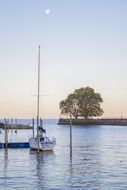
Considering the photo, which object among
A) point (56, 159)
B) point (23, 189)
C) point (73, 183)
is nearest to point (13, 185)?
point (23, 189)

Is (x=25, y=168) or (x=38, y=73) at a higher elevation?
(x=38, y=73)

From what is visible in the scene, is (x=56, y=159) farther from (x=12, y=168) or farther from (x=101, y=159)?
(x=12, y=168)

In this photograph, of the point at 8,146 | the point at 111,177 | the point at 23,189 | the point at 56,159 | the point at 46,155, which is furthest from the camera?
the point at 8,146

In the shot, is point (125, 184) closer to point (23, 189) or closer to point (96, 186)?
point (96, 186)

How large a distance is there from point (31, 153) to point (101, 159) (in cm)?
1138

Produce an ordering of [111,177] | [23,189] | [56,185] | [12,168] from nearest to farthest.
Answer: [23,189] < [56,185] < [111,177] < [12,168]

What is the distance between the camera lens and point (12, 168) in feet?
158

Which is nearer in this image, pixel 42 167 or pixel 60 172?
pixel 60 172

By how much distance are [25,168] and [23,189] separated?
44.7ft

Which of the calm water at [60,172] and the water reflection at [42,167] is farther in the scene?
the water reflection at [42,167]

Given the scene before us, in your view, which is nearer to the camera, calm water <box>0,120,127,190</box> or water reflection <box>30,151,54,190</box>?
calm water <box>0,120,127,190</box>

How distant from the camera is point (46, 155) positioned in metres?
64.7

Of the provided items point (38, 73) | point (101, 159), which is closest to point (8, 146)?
point (38, 73)

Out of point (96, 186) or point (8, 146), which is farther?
point (8, 146)
